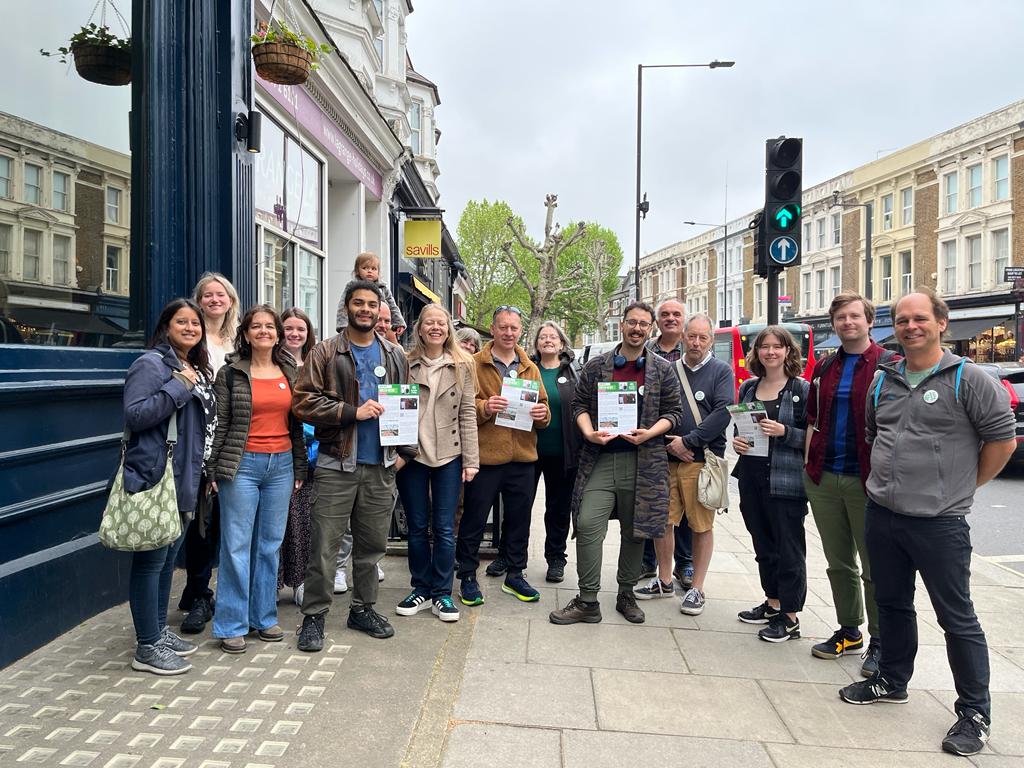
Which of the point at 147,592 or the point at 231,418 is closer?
the point at 147,592

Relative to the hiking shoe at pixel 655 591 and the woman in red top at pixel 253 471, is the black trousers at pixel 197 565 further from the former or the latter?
the hiking shoe at pixel 655 591

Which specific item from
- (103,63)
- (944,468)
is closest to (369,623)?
(944,468)

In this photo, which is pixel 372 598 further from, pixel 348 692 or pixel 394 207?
pixel 394 207

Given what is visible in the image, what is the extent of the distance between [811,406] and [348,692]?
2.95 meters

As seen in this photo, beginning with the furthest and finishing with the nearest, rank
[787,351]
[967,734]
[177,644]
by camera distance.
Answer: [787,351]
[177,644]
[967,734]

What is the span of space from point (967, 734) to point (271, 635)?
3.45 metres

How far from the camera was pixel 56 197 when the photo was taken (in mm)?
4402

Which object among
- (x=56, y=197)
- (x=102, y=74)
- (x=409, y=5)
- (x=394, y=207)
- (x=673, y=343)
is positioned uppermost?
(x=409, y=5)

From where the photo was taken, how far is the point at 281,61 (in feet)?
19.2

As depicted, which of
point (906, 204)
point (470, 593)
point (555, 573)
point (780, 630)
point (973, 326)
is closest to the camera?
point (780, 630)

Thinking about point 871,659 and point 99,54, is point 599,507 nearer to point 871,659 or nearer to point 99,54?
point 871,659

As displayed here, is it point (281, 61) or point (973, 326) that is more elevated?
point (281, 61)

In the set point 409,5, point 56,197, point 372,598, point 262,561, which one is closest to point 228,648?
point 262,561

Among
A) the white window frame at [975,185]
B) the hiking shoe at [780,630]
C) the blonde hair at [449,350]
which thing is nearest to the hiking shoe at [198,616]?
the blonde hair at [449,350]
